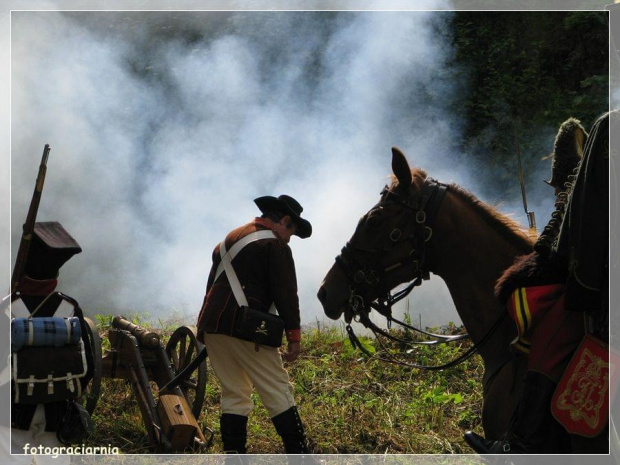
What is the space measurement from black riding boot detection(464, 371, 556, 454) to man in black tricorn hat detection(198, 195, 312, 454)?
1.86 metres

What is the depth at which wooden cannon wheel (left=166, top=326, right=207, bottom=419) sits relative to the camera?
20.0 ft

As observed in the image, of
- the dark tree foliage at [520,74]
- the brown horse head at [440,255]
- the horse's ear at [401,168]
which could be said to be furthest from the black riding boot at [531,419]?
the dark tree foliage at [520,74]

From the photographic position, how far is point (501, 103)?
34.9ft

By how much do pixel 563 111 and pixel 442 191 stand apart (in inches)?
264

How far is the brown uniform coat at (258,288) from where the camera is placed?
518 centimetres

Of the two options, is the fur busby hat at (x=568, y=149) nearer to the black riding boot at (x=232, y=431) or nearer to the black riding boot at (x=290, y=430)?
the black riding boot at (x=290, y=430)

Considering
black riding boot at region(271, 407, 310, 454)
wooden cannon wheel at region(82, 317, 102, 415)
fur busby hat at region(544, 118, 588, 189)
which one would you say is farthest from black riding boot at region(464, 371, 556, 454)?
wooden cannon wheel at region(82, 317, 102, 415)

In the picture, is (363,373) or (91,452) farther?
(363,373)

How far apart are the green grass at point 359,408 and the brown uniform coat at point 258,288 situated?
104 centimetres

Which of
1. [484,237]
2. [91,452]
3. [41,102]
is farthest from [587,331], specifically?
[41,102]

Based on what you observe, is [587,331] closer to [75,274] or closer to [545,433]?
[545,433]

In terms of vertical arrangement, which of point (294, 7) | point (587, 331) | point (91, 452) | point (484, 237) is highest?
point (294, 7)

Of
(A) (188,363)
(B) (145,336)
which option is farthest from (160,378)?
(B) (145,336)

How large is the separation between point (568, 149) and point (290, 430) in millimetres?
2445
